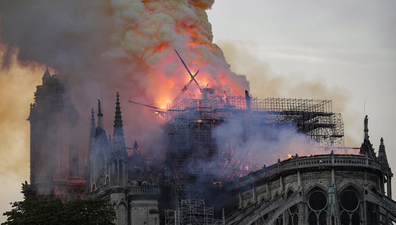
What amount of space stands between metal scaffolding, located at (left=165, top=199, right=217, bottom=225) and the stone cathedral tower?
4353cm

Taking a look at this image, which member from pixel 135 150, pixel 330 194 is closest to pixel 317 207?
pixel 330 194

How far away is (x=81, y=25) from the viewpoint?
131m

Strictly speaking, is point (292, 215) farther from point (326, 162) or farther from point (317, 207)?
point (326, 162)

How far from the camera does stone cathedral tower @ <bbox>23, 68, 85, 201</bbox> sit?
5901 inches

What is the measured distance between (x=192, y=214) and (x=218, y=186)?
7060 millimetres

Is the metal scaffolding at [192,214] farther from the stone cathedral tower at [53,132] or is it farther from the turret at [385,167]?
the stone cathedral tower at [53,132]

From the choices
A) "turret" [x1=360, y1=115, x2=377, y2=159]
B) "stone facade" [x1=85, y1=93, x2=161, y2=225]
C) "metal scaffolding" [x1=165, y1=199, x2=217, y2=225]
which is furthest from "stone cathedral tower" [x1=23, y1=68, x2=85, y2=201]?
"turret" [x1=360, y1=115, x2=377, y2=159]

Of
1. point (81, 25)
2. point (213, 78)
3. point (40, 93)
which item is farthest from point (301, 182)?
point (40, 93)

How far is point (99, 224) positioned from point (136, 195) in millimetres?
14602

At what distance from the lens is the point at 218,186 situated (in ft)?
354

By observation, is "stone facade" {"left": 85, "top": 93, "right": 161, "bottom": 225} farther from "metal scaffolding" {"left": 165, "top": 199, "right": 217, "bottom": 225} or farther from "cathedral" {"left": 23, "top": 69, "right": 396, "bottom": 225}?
"metal scaffolding" {"left": 165, "top": 199, "right": 217, "bottom": 225}

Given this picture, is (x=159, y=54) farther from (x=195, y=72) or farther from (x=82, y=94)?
(x=82, y=94)

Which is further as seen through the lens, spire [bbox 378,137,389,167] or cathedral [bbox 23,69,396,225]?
spire [bbox 378,137,389,167]

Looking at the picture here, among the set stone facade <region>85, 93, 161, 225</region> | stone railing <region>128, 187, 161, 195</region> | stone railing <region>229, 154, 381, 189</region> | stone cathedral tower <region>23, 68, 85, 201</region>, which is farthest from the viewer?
stone cathedral tower <region>23, 68, 85, 201</region>
